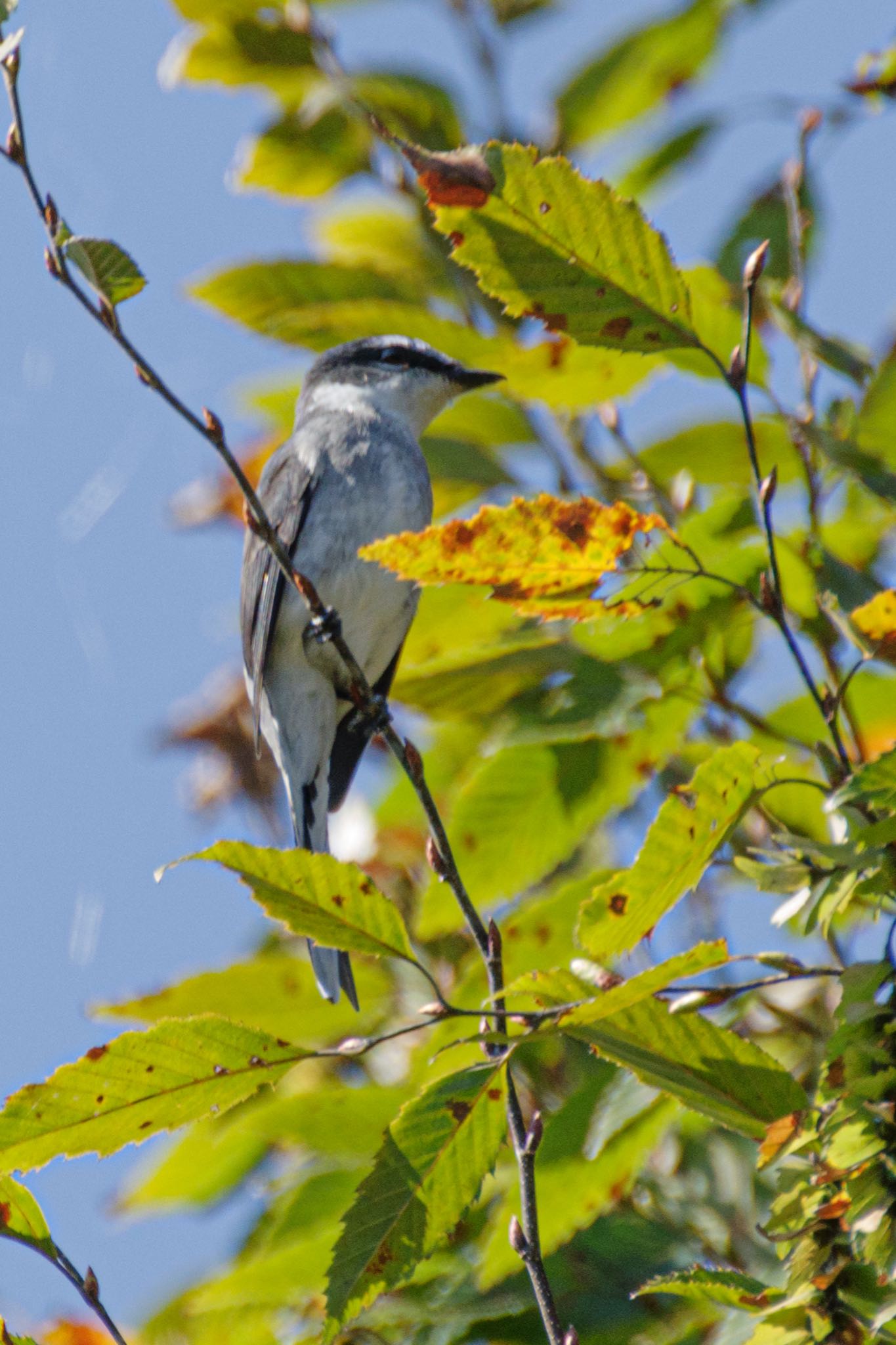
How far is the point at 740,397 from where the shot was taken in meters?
1.62

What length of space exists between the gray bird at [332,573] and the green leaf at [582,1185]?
5.01 feet

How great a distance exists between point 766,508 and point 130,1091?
37.6 inches

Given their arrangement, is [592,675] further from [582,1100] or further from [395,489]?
[395,489]

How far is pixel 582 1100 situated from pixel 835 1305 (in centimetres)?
84

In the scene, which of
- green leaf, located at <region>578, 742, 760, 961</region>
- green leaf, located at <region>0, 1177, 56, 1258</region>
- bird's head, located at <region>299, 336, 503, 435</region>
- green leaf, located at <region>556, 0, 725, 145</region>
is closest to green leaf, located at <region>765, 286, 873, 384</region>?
green leaf, located at <region>578, 742, 760, 961</region>

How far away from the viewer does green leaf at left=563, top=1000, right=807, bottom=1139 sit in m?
1.57

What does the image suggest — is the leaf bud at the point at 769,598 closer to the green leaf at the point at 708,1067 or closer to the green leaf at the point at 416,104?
the green leaf at the point at 708,1067

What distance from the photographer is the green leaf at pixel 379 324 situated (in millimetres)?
2361

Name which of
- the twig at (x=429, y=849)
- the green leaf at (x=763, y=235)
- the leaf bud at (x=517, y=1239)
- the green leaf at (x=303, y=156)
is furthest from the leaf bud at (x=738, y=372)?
the green leaf at (x=303, y=156)

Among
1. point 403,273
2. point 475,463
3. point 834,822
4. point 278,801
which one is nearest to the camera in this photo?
point 834,822

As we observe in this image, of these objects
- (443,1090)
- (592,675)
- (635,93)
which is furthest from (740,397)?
(635,93)

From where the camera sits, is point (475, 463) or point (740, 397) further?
point (475, 463)

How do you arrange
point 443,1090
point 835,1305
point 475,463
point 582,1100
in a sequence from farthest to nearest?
point 475,463, point 582,1100, point 443,1090, point 835,1305

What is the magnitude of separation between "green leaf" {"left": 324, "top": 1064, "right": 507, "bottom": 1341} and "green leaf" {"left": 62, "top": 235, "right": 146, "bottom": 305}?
95cm
